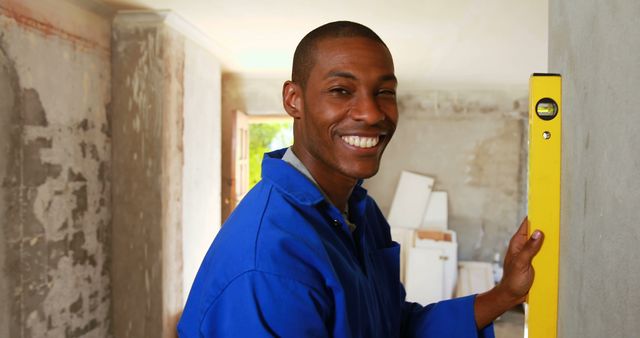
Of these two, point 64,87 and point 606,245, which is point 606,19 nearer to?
point 606,245

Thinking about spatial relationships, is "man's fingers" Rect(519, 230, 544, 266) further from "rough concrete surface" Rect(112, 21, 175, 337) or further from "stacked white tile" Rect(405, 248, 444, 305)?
"stacked white tile" Rect(405, 248, 444, 305)

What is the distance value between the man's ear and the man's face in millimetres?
36

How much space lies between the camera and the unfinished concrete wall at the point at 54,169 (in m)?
2.65

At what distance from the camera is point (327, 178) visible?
1227mm

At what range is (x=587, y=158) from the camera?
752mm

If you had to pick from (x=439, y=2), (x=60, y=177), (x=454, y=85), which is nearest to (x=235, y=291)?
(x=60, y=177)

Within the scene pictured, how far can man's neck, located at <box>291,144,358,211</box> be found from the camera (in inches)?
48.0

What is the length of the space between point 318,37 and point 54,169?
2527 mm

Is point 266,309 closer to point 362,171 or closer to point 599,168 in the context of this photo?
point 362,171

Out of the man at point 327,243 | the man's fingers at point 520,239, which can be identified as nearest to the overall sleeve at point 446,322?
the man at point 327,243

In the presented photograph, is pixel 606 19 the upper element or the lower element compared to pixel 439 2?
lower

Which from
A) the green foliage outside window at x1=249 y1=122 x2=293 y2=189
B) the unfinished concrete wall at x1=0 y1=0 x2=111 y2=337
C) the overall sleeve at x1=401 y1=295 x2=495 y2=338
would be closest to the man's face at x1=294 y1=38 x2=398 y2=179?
the overall sleeve at x1=401 y1=295 x2=495 y2=338

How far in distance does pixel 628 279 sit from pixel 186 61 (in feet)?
13.2

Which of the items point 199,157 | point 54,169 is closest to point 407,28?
point 199,157
